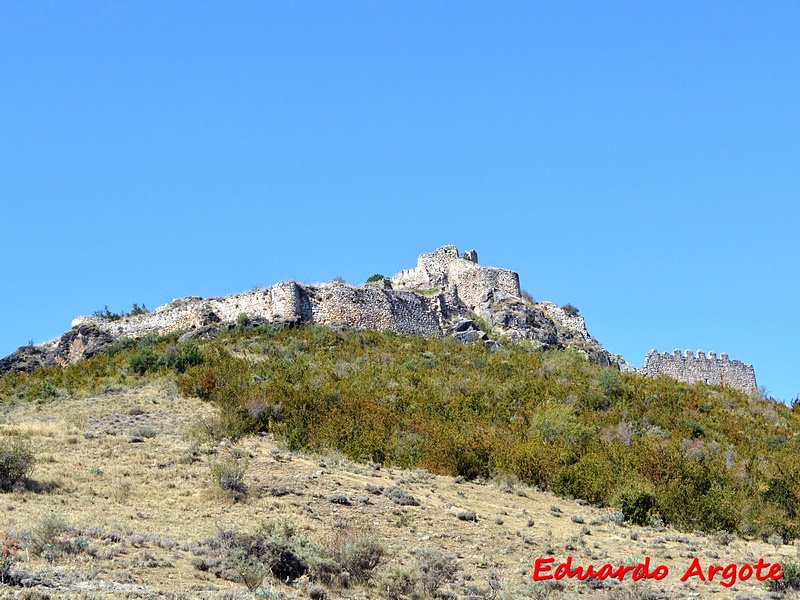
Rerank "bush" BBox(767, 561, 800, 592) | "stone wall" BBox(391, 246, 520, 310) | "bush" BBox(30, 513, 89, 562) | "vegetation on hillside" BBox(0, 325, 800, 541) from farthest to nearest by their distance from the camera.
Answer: "stone wall" BBox(391, 246, 520, 310) < "vegetation on hillside" BBox(0, 325, 800, 541) < "bush" BBox(767, 561, 800, 592) < "bush" BBox(30, 513, 89, 562)

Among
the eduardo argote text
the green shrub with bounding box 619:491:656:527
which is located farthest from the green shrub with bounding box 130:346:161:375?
the eduardo argote text

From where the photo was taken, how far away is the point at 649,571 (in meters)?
18.5

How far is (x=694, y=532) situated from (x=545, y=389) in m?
11.5

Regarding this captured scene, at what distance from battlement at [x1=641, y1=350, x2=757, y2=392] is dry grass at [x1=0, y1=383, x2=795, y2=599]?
26.5 meters

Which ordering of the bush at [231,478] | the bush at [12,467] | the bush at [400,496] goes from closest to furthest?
the bush at [12,467] < the bush at [231,478] < the bush at [400,496]

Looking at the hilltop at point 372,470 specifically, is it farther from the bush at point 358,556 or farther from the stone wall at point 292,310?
the stone wall at point 292,310

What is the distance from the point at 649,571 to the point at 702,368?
34.3 m

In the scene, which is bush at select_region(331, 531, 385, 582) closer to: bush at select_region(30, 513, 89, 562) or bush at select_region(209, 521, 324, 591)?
Result: bush at select_region(209, 521, 324, 591)

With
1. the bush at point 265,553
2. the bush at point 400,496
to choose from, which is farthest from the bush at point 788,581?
the bush at point 265,553

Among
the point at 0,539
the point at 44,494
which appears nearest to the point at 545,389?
the point at 44,494

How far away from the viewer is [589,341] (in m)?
48.2

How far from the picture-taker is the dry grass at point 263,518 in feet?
51.6

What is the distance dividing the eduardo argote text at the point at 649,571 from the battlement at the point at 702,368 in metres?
30.7

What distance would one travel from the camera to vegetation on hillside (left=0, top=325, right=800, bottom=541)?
2575 cm
